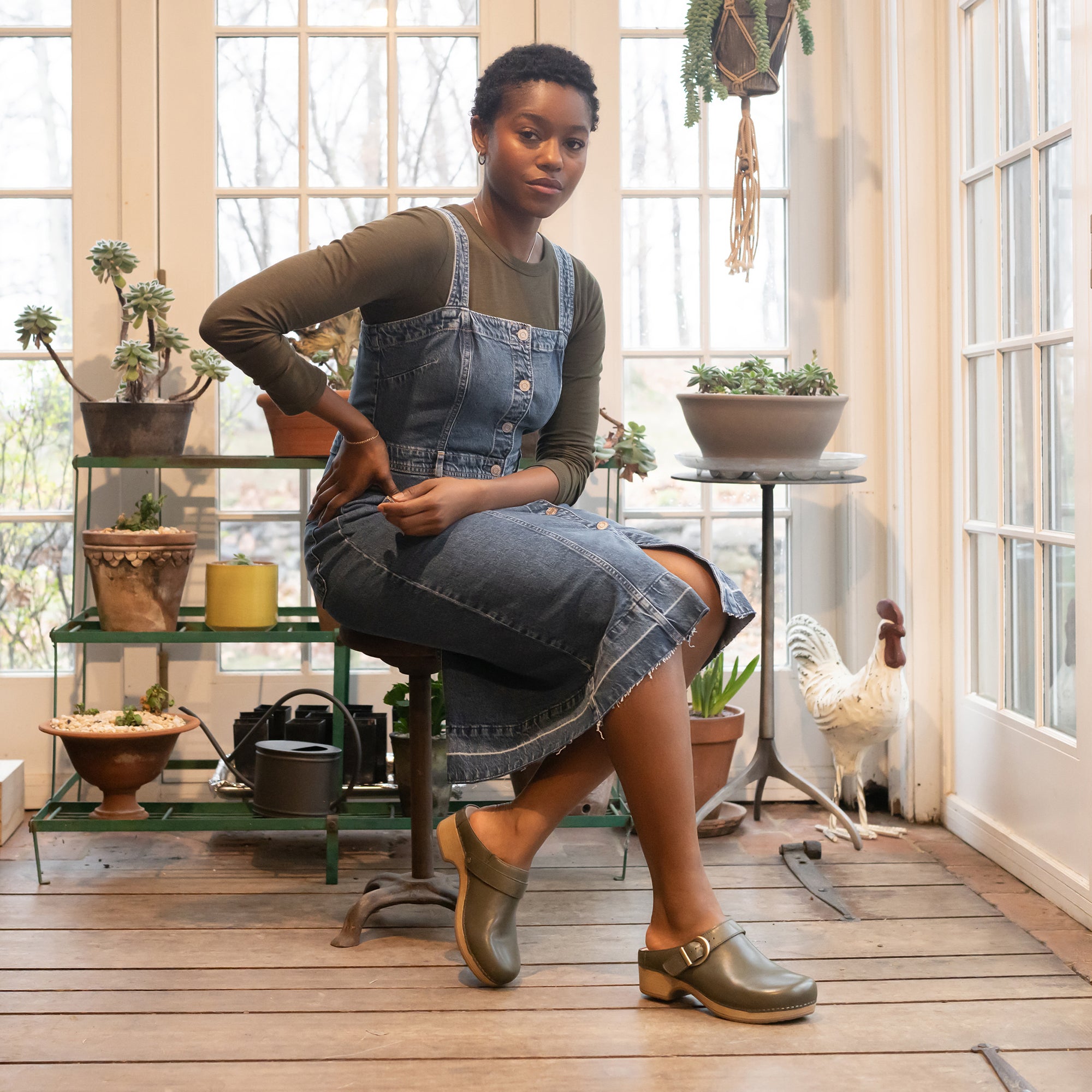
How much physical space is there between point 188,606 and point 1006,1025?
78.8 inches

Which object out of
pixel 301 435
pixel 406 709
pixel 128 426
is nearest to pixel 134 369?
pixel 128 426

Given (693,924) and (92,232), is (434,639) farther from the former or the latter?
(92,232)

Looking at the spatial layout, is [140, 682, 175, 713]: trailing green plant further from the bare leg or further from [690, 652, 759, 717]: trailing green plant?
[690, 652, 759, 717]: trailing green plant

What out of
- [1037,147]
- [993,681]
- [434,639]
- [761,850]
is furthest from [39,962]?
[1037,147]

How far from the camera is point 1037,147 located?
2453 mm

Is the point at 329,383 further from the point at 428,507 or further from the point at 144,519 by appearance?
the point at 428,507

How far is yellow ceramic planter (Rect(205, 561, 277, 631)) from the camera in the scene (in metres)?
2.57

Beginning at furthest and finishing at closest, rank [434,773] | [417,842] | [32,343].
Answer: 1. [32,343]
2. [434,773]
3. [417,842]

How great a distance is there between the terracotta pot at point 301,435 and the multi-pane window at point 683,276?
832 millimetres

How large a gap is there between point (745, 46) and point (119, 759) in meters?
1.99

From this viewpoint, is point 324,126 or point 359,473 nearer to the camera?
point 359,473

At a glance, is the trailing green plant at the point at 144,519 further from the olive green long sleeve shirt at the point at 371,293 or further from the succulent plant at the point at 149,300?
the olive green long sleeve shirt at the point at 371,293

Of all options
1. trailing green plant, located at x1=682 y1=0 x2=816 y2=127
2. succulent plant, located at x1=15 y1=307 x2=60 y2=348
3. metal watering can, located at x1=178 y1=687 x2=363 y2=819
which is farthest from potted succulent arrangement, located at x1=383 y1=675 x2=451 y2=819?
trailing green plant, located at x1=682 y1=0 x2=816 y2=127

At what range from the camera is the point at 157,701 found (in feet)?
8.30
